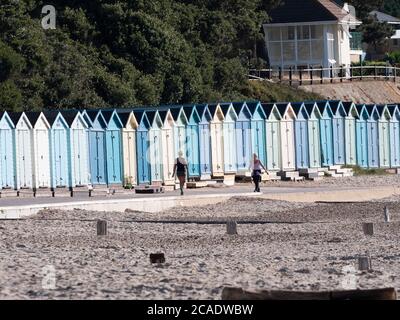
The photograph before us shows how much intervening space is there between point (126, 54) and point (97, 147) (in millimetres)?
19175

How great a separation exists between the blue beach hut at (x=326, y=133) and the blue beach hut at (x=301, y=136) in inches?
35.7

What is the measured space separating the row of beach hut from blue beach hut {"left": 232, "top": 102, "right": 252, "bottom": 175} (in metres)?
0.03

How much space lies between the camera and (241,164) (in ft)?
140

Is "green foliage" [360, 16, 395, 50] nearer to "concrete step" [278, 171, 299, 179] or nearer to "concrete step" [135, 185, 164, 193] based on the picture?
"concrete step" [278, 171, 299, 179]

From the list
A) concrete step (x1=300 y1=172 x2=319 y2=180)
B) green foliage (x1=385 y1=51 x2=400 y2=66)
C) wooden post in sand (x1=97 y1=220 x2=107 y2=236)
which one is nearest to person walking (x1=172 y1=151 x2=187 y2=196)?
concrete step (x1=300 y1=172 x2=319 y2=180)

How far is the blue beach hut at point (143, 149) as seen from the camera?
3881 cm

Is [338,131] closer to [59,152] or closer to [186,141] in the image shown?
[186,141]

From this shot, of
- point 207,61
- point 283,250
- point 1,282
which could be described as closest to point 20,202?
point 283,250

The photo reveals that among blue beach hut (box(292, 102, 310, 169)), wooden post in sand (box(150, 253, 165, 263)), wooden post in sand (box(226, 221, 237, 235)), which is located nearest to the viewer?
wooden post in sand (box(150, 253, 165, 263))

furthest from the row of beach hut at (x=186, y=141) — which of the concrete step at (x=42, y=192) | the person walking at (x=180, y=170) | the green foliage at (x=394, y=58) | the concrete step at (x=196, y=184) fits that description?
the green foliage at (x=394, y=58)

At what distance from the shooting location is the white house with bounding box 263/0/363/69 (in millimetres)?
81375

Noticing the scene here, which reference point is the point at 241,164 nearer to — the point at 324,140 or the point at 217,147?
the point at 217,147

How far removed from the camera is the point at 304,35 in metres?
82.2
